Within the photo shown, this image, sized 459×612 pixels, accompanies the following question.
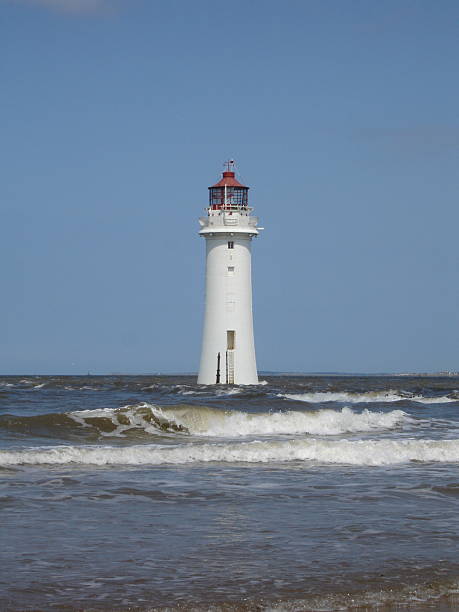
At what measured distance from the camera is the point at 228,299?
31844 millimetres

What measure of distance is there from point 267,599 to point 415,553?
6.33 ft

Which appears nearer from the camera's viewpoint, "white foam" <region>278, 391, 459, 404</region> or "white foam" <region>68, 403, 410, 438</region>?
"white foam" <region>68, 403, 410, 438</region>

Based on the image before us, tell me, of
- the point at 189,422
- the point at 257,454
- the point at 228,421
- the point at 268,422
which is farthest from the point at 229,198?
the point at 257,454

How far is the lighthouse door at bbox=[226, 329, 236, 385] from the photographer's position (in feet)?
105

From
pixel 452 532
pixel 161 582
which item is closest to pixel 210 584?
pixel 161 582

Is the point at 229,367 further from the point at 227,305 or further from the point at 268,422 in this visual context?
the point at 268,422

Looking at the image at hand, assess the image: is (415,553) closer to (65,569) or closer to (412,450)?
(65,569)

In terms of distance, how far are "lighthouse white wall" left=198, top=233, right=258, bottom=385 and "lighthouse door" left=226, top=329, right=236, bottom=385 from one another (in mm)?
109

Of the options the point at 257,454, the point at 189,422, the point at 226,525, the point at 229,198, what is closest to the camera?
the point at 226,525

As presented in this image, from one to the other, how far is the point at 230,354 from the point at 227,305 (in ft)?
5.87

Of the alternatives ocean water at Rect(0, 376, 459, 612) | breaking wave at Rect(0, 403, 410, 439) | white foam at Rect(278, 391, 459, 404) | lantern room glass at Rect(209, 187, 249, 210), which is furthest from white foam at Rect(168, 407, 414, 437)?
lantern room glass at Rect(209, 187, 249, 210)

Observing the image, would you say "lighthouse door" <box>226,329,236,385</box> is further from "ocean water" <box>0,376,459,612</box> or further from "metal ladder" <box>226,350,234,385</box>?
"ocean water" <box>0,376,459,612</box>

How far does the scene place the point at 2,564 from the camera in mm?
7043

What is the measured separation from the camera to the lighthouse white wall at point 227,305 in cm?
3191
